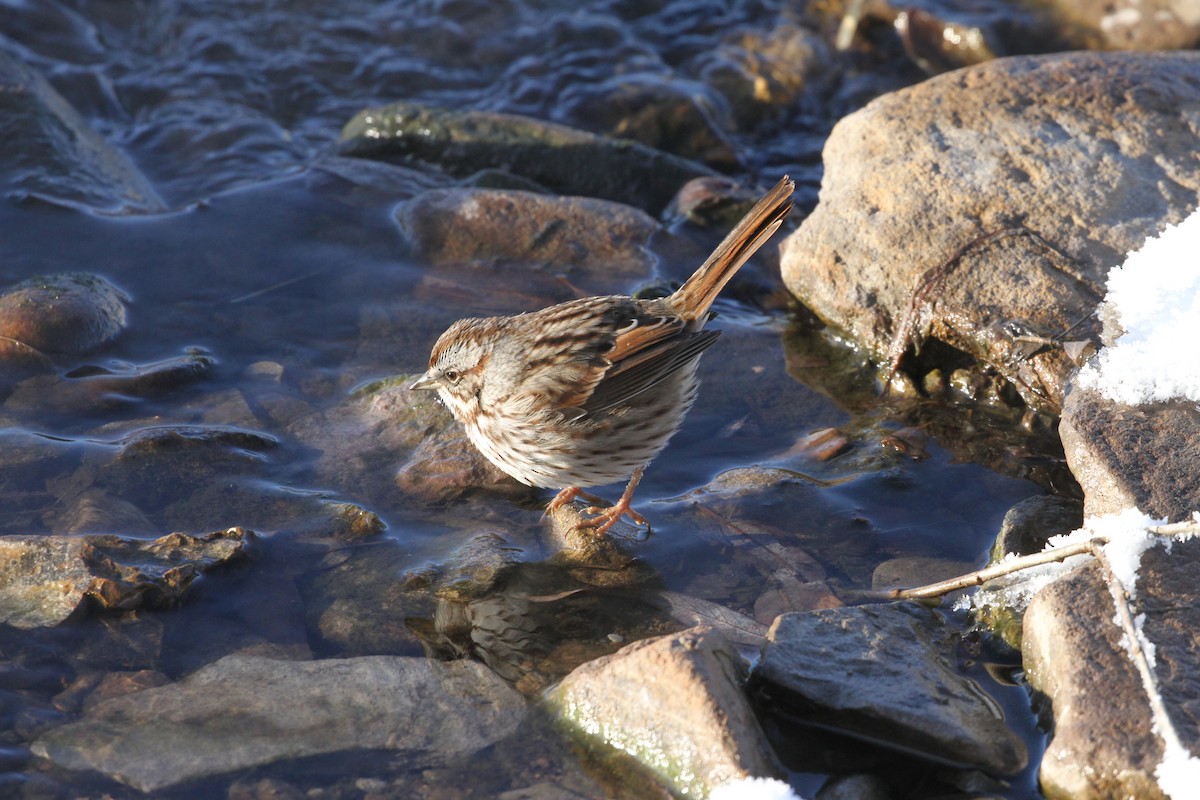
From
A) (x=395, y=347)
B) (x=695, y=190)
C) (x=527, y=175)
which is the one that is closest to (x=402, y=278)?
(x=395, y=347)

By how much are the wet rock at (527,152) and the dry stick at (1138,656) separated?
523 centimetres

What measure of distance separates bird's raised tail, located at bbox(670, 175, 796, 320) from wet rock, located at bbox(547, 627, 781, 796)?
2083 millimetres

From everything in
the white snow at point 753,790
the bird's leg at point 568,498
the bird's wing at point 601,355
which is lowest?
the bird's leg at point 568,498

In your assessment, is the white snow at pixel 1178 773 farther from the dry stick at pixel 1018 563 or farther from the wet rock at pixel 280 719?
the wet rock at pixel 280 719

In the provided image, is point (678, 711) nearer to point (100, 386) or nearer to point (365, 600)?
point (365, 600)

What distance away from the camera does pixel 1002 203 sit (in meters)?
6.64

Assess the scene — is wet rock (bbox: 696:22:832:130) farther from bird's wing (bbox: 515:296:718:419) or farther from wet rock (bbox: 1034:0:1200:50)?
bird's wing (bbox: 515:296:718:419)

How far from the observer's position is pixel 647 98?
400 inches

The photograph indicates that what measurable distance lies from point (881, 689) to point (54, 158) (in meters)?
7.05

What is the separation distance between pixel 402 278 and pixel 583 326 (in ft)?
7.08

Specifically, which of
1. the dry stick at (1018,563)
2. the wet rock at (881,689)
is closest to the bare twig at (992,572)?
the dry stick at (1018,563)

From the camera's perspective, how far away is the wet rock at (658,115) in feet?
32.3

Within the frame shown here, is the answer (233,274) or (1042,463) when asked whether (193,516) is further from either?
(1042,463)

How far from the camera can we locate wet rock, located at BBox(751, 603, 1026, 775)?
13.4 feet
